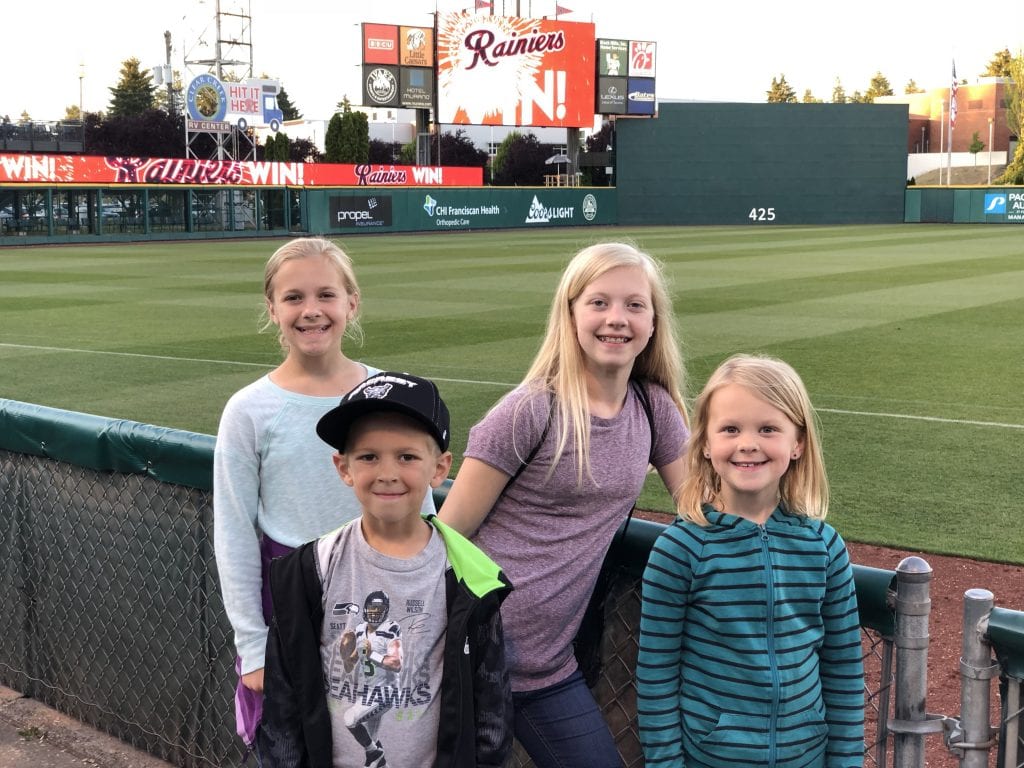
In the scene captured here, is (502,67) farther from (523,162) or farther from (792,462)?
(792,462)

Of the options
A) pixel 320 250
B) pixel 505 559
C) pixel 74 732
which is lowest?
pixel 74 732

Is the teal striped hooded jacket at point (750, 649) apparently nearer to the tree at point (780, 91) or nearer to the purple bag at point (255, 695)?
the purple bag at point (255, 695)

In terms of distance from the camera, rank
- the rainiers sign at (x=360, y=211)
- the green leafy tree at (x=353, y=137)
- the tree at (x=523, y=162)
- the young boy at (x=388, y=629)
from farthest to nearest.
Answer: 1. the tree at (x=523, y=162)
2. the green leafy tree at (x=353, y=137)
3. the rainiers sign at (x=360, y=211)
4. the young boy at (x=388, y=629)

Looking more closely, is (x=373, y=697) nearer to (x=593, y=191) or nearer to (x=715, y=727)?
(x=715, y=727)

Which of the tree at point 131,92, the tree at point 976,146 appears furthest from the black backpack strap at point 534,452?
the tree at point 131,92

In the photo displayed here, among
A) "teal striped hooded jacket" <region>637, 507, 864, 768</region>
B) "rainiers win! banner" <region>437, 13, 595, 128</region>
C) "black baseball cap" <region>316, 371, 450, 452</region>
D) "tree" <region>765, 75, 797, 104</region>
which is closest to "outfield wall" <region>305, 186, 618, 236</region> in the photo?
"rainiers win! banner" <region>437, 13, 595, 128</region>

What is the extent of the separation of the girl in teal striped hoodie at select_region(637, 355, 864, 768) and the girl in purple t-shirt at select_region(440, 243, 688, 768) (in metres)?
0.29

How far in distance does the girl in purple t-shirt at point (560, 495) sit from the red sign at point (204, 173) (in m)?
38.9

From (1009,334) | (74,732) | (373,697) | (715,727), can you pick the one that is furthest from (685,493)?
(1009,334)

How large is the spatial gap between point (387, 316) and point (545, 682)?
1525 cm

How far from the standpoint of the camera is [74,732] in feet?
14.3

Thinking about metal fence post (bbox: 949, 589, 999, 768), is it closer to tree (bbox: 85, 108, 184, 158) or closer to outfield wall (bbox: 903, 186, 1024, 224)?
outfield wall (bbox: 903, 186, 1024, 224)

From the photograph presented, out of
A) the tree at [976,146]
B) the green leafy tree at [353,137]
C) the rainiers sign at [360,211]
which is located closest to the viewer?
the rainiers sign at [360,211]

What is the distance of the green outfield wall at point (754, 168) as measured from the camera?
186 ft
